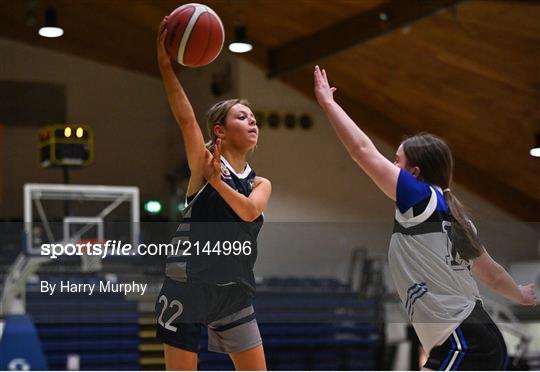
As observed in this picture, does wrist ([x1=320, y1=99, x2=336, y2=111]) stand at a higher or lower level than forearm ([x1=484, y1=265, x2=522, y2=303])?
higher

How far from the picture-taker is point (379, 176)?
3871mm

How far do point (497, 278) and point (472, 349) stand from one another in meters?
0.55

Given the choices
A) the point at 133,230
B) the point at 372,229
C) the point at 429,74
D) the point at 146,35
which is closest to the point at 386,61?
the point at 429,74

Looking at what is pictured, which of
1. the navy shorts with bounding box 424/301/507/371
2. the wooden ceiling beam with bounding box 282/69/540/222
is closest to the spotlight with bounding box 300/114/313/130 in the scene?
the wooden ceiling beam with bounding box 282/69/540/222

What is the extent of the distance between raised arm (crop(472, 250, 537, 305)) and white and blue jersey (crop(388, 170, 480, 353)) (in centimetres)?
12

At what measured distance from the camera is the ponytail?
401 cm

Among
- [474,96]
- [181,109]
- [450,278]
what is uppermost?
[474,96]

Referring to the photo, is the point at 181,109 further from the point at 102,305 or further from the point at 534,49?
the point at 534,49

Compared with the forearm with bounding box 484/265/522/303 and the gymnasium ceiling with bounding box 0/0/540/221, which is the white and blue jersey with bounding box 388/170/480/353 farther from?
the gymnasium ceiling with bounding box 0/0/540/221

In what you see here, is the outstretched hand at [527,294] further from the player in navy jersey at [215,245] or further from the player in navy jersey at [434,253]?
the player in navy jersey at [215,245]

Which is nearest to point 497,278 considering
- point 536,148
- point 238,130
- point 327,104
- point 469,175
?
point 327,104

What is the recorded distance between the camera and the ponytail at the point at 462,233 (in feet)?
13.2

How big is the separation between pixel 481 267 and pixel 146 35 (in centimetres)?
1368

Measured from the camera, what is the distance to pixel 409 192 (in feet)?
12.8
